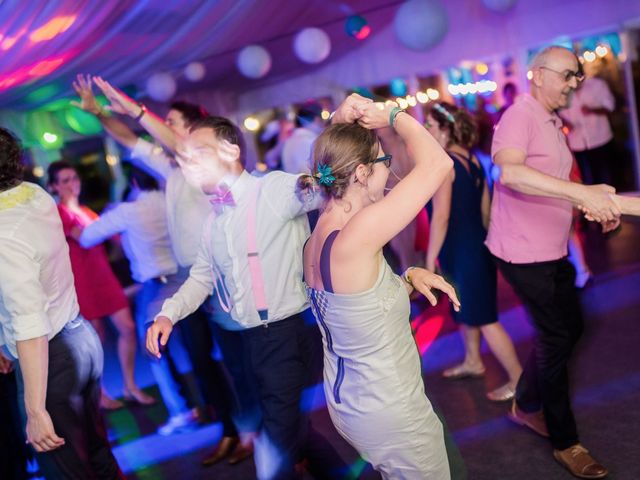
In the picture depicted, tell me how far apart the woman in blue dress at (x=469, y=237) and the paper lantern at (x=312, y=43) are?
3876mm

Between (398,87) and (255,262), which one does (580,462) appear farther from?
(398,87)

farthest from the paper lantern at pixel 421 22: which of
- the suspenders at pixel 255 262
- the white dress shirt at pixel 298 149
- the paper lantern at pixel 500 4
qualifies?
the suspenders at pixel 255 262

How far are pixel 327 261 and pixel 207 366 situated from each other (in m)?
1.62

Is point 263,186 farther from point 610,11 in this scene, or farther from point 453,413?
point 610,11

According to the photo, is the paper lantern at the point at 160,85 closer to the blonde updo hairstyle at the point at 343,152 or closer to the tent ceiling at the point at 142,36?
the tent ceiling at the point at 142,36

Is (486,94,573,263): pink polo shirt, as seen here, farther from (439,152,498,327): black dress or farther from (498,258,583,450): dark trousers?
(439,152,498,327): black dress

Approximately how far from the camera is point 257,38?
23.9 ft

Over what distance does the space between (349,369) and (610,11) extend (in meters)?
6.69

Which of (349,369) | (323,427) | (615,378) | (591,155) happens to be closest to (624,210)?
(349,369)

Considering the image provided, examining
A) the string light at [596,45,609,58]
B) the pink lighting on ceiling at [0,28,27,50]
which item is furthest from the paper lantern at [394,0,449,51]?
Answer: the pink lighting on ceiling at [0,28,27,50]

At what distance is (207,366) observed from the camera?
3.02 metres

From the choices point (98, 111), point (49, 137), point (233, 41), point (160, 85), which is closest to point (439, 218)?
point (98, 111)

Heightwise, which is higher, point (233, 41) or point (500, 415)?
point (233, 41)

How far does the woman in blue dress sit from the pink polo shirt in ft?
1.79
